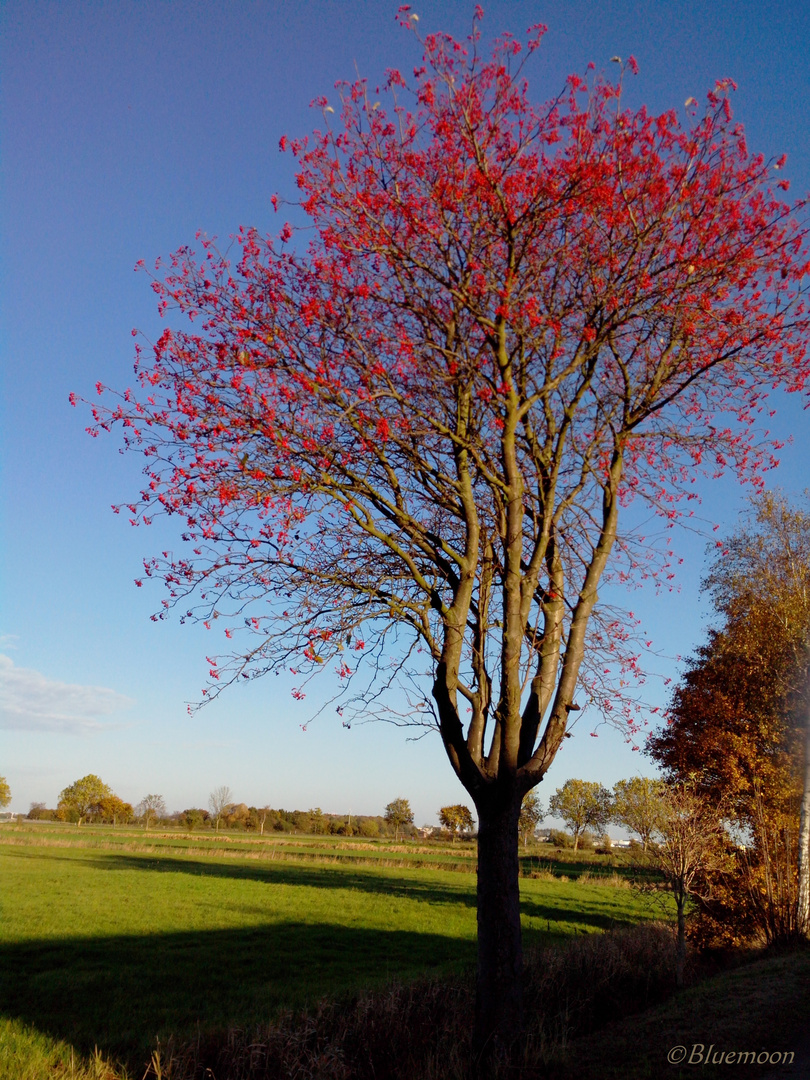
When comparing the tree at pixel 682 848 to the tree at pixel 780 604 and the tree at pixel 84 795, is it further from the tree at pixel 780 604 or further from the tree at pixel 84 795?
the tree at pixel 84 795

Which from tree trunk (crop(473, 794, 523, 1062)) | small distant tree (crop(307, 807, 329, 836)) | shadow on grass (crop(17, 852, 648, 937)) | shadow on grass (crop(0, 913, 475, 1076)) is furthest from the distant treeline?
tree trunk (crop(473, 794, 523, 1062))

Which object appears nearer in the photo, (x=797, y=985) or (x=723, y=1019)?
(x=723, y=1019)

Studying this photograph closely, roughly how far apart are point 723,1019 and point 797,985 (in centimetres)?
245

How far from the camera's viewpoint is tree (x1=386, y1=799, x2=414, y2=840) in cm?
13075

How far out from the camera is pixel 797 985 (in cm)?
961

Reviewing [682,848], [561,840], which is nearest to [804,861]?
[682,848]

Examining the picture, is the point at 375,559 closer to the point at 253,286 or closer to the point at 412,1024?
the point at 253,286

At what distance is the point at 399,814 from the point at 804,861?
12430cm

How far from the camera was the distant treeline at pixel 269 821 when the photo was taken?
12262 cm

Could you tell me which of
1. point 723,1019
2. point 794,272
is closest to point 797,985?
point 723,1019

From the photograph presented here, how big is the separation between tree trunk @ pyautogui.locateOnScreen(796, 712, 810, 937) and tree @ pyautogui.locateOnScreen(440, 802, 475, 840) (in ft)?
378

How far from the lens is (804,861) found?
1562 cm

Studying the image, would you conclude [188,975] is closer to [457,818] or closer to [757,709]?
[757,709]

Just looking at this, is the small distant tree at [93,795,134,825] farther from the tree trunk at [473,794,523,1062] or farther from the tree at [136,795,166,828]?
the tree trunk at [473,794,523,1062]
